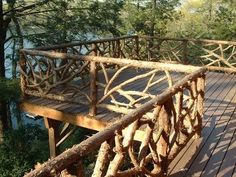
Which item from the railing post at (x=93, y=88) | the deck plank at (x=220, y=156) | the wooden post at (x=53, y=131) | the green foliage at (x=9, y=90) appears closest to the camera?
the deck plank at (x=220, y=156)

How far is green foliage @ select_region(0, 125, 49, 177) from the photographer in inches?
366

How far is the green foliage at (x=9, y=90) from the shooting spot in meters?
8.30

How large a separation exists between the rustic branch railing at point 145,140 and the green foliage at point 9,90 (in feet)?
15.7

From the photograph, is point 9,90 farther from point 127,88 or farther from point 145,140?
point 145,140

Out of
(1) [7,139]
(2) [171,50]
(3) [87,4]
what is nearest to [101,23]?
(3) [87,4]

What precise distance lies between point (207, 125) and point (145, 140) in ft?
8.77

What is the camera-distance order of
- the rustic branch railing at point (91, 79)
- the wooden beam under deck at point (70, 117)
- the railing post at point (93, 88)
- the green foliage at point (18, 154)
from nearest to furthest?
the rustic branch railing at point (91, 79), the railing post at point (93, 88), the wooden beam under deck at point (70, 117), the green foliage at point (18, 154)

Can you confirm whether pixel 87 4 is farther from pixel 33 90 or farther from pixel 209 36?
A: pixel 209 36

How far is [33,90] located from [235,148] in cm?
402

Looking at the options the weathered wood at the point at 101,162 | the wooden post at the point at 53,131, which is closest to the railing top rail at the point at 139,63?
the wooden post at the point at 53,131

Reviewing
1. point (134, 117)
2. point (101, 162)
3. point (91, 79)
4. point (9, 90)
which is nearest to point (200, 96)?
point (91, 79)

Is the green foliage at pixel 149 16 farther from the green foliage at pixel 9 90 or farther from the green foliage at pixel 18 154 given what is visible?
the green foliage at pixel 9 90

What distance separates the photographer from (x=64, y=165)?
2.13m

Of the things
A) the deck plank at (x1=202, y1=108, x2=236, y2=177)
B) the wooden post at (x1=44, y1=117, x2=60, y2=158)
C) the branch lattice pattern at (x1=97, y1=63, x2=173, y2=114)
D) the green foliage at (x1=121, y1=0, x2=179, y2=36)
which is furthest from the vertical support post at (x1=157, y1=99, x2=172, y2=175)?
the green foliage at (x1=121, y1=0, x2=179, y2=36)
